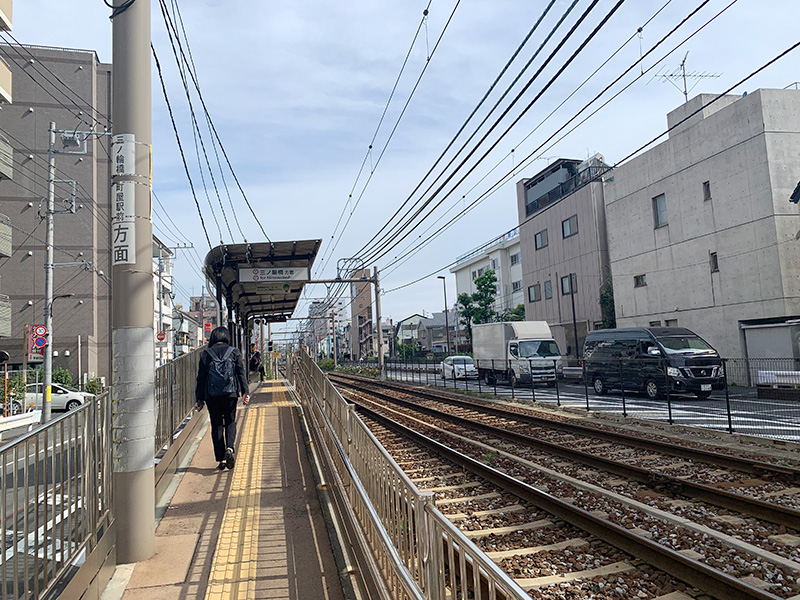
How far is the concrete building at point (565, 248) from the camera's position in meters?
35.3

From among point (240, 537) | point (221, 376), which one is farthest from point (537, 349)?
point (240, 537)

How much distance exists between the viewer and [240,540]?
4.85 metres

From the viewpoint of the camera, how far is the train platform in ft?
12.9

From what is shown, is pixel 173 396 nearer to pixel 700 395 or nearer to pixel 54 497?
pixel 54 497

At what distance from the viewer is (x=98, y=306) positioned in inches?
1566

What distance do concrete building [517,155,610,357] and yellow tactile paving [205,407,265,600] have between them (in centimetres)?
2727

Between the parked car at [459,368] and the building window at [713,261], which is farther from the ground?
the building window at [713,261]

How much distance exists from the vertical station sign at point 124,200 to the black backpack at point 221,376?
2546 millimetres

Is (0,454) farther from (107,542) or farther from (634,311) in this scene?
(634,311)

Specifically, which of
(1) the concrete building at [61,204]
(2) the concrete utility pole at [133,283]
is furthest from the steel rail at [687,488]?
(1) the concrete building at [61,204]

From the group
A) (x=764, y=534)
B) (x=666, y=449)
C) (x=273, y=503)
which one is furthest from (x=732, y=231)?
(x=273, y=503)

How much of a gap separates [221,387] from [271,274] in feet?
28.8

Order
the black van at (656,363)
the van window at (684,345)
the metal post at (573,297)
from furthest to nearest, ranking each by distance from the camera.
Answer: the metal post at (573,297) < the van window at (684,345) < the black van at (656,363)

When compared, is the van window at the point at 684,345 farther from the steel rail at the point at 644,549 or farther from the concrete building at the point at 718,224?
the steel rail at the point at 644,549
